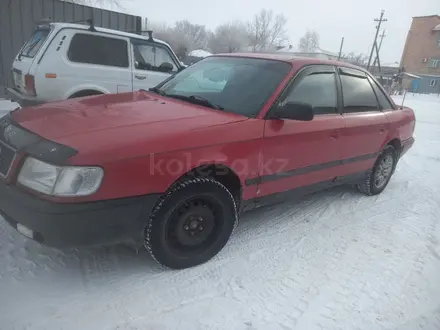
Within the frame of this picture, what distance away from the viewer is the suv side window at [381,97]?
436 cm

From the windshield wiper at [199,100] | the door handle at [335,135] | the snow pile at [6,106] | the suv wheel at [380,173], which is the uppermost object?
the windshield wiper at [199,100]

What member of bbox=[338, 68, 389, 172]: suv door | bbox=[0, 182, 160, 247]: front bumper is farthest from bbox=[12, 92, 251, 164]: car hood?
bbox=[338, 68, 389, 172]: suv door

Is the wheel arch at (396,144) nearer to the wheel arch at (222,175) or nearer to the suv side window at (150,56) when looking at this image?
the wheel arch at (222,175)

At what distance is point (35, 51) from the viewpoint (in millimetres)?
5652

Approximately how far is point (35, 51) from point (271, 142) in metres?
4.73

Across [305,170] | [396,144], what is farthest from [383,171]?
[305,170]

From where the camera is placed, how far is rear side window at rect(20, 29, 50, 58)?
18.6 feet

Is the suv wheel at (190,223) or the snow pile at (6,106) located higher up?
the suv wheel at (190,223)

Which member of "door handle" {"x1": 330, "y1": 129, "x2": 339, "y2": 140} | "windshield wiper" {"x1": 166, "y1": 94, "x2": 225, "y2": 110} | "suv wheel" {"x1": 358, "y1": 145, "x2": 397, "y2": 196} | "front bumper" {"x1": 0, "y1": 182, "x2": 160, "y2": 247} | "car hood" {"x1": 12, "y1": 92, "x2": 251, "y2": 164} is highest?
"windshield wiper" {"x1": 166, "y1": 94, "x2": 225, "y2": 110}

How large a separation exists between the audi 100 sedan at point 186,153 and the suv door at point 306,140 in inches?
0.5

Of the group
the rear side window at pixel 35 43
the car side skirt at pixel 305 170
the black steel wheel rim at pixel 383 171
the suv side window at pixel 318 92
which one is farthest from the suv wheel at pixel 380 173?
the rear side window at pixel 35 43

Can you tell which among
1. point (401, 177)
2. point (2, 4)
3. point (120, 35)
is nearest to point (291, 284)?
point (401, 177)

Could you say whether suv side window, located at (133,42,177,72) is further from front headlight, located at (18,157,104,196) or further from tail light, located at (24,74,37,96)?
front headlight, located at (18,157,104,196)

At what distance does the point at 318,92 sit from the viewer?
3.48 metres
